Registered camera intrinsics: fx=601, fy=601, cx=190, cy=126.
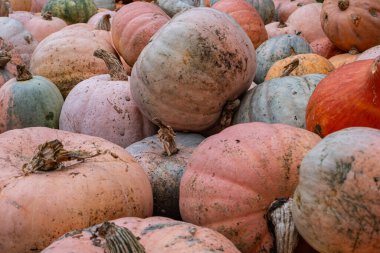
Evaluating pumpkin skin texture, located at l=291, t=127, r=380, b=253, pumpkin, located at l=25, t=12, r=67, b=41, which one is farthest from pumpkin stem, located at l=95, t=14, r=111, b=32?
pumpkin skin texture, located at l=291, t=127, r=380, b=253

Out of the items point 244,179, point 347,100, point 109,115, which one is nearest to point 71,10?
point 109,115

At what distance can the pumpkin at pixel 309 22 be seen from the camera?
4800 millimetres

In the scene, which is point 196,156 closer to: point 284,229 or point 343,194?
point 284,229

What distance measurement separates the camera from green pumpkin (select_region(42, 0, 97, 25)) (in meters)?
6.24

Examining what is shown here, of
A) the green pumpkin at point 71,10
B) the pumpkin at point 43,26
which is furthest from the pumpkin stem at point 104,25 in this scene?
the green pumpkin at point 71,10

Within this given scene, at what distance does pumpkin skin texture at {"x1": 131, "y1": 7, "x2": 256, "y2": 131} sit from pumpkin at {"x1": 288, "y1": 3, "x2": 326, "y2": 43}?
6.88 feet

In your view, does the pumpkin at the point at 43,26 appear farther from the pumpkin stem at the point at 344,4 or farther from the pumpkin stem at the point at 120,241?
the pumpkin stem at the point at 120,241

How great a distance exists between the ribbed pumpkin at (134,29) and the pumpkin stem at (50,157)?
75.3 inches

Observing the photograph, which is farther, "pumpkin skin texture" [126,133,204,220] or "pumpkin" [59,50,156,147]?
"pumpkin" [59,50,156,147]

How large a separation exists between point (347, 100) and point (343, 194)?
739mm

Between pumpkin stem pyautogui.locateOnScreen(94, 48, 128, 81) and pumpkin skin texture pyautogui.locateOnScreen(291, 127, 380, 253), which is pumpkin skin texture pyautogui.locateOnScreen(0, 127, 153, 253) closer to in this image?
pumpkin skin texture pyautogui.locateOnScreen(291, 127, 380, 253)

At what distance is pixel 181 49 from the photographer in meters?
2.69

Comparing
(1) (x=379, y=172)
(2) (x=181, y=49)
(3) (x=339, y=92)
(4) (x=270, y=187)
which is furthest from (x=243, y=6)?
(1) (x=379, y=172)

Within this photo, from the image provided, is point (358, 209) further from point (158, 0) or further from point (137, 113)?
point (158, 0)
